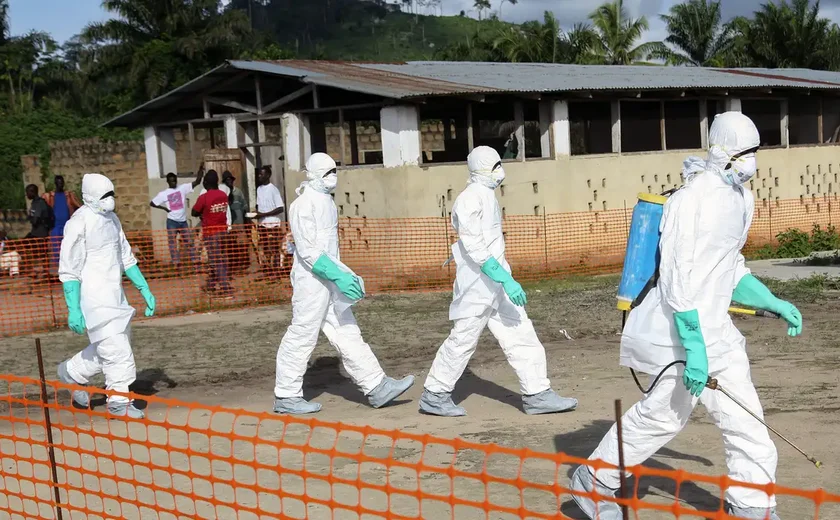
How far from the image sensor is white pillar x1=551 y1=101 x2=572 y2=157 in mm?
17281

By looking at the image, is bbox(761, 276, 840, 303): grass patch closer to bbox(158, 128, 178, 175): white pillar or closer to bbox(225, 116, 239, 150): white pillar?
bbox(225, 116, 239, 150): white pillar

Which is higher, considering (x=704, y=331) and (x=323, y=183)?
(x=323, y=183)

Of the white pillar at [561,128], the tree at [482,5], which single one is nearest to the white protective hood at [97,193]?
the white pillar at [561,128]

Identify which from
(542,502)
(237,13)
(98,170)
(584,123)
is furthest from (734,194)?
(237,13)

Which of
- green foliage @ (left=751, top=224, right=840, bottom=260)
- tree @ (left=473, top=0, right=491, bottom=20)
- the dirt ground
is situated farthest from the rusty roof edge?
tree @ (left=473, top=0, right=491, bottom=20)

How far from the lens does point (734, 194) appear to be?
4645 mm

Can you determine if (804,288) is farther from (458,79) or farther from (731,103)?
(731,103)

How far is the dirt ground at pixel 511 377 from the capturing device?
5719 millimetres

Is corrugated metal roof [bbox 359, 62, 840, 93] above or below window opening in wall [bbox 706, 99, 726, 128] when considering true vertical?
above

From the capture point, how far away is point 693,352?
4461mm

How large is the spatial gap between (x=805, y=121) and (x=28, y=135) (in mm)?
23354

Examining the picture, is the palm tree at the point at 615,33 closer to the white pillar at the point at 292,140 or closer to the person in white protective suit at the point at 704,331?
the white pillar at the point at 292,140

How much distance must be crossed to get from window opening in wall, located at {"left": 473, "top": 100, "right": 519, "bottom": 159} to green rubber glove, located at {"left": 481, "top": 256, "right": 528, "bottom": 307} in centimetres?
1061

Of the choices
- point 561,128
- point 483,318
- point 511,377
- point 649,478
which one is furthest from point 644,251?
point 561,128
